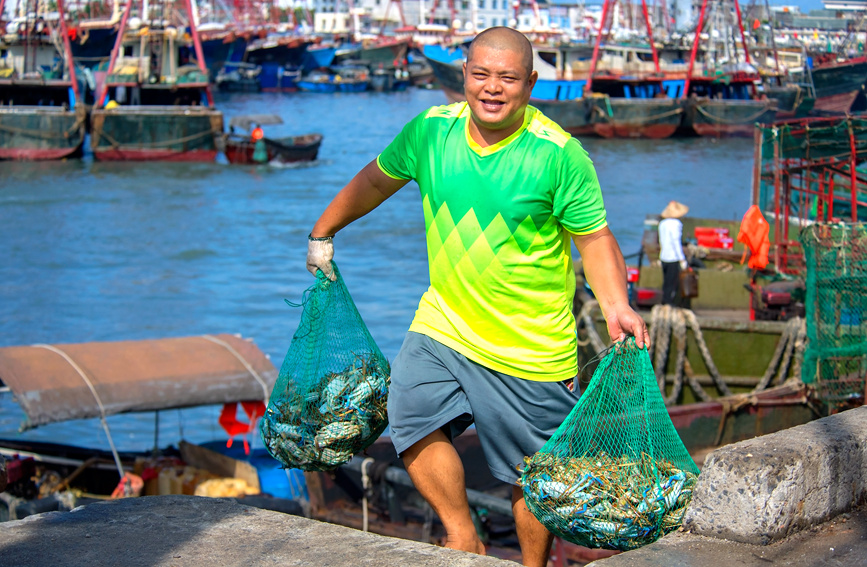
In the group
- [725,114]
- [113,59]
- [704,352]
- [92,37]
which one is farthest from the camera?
[92,37]

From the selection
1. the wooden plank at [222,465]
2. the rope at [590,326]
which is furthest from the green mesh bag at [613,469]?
the rope at [590,326]

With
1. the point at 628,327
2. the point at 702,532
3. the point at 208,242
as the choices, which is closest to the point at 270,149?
the point at 208,242

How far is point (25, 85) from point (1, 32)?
5858 millimetres

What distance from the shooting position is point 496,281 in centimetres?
301

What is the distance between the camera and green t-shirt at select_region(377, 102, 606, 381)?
294cm

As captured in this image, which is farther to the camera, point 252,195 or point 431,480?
point 252,195

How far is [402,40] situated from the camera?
73.2 m

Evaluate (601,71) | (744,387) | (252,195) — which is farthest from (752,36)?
(744,387)

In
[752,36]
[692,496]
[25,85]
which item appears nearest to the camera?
[692,496]

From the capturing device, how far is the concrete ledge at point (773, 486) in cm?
275

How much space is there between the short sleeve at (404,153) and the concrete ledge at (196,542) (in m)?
1.16

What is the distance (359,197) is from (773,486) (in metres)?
1.61

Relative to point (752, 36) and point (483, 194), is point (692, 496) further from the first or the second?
point (752, 36)

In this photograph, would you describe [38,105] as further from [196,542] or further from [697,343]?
[196,542]
